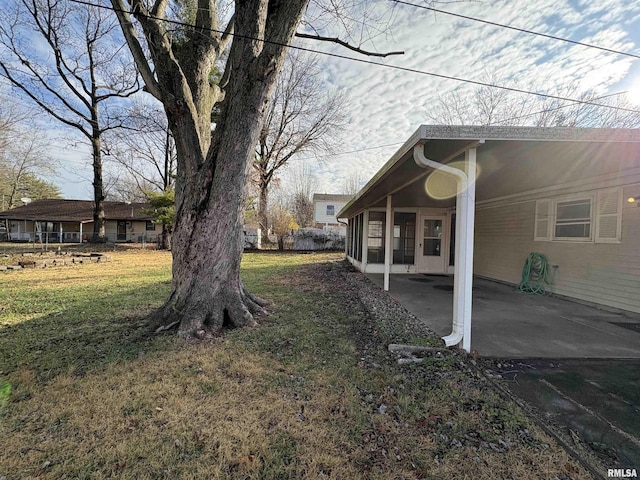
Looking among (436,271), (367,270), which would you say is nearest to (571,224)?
(436,271)

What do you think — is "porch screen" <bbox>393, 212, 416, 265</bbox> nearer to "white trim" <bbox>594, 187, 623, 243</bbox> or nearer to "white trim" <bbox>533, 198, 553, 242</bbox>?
"white trim" <bbox>533, 198, 553, 242</bbox>

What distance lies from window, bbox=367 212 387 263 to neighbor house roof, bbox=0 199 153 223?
21.9 metres

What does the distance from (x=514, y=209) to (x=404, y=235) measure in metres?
3.05

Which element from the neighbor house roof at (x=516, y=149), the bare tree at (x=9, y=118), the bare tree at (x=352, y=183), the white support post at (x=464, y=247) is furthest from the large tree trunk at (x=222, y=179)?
the bare tree at (x=352, y=183)

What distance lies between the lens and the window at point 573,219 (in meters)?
5.56

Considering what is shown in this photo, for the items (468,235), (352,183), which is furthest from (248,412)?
(352,183)

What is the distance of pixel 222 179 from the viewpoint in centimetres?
403

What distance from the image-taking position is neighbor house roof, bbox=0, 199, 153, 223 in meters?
24.9

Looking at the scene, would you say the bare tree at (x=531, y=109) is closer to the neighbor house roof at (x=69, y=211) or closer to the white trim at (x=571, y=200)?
the white trim at (x=571, y=200)

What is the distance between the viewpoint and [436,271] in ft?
31.5

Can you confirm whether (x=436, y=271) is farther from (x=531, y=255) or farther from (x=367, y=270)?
(x=531, y=255)

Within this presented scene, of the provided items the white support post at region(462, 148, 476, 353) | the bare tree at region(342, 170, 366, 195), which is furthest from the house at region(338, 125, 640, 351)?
the bare tree at region(342, 170, 366, 195)

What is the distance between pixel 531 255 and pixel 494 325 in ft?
11.5

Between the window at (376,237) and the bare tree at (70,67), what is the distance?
1242cm
